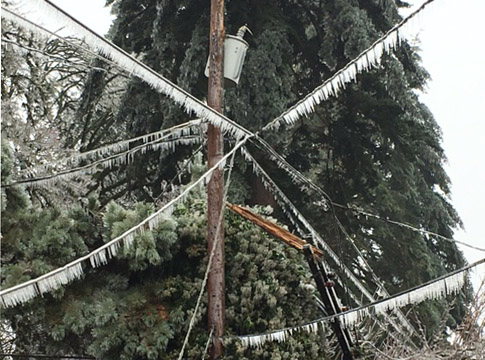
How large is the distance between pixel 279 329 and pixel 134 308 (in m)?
1.07

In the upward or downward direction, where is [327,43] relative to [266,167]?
upward

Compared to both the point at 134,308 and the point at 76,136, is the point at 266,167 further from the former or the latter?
the point at 134,308

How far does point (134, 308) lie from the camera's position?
4746 millimetres

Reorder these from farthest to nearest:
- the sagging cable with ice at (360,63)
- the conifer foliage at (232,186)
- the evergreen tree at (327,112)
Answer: the evergreen tree at (327,112) → the conifer foliage at (232,186) → the sagging cable with ice at (360,63)

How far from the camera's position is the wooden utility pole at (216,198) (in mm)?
4875

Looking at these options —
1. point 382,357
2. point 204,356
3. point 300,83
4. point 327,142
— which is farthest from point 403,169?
point 204,356

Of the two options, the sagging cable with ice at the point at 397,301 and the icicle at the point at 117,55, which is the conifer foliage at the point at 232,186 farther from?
the icicle at the point at 117,55

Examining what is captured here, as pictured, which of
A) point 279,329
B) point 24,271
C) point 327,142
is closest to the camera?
point 24,271

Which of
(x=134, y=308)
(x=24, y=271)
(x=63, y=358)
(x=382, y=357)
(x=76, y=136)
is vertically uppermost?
(x=76, y=136)

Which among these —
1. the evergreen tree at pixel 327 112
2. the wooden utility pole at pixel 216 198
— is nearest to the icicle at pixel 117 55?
the wooden utility pole at pixel 216 198

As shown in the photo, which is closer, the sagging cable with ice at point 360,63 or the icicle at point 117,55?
the icicle at point 117,55

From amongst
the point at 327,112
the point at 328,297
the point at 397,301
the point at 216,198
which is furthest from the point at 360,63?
the point at 327,112

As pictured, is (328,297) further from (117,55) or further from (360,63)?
(117,55)

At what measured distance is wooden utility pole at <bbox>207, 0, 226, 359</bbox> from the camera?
488 cm
